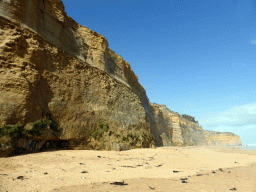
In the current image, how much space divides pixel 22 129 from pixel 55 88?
3119mm

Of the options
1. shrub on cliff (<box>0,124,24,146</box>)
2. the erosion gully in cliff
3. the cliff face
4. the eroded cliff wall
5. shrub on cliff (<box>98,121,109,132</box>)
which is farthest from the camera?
the cliff face

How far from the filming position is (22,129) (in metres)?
6.42

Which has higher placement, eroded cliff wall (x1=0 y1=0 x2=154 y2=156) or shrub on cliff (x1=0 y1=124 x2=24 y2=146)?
eroded cliff wall (x1=0 y1=0 x2=154 y2=156)

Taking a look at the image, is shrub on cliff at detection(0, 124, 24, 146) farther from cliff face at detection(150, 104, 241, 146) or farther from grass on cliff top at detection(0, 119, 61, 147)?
cliff face at detection(150, 104, 241, 146)

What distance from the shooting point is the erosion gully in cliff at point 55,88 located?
22.0 feet

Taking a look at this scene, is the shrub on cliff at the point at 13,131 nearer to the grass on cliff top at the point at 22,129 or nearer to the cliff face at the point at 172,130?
the grass on cliff top at the point at 22,129

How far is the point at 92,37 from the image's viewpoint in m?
14.5

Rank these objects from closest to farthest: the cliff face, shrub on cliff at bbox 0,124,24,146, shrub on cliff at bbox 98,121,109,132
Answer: shrub on cliff at bbox 0,124,24,146
shrub on cliff at bbox 98,121,109,132
the cliff face

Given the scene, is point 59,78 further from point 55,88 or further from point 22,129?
point 22,129

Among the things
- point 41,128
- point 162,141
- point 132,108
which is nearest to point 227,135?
point 162,141

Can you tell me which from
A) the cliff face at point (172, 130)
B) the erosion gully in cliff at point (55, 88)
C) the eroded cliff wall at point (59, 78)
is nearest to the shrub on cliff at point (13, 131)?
the erosion gully in cliff at point (55, 88)

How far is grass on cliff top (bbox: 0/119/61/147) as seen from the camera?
588 cm

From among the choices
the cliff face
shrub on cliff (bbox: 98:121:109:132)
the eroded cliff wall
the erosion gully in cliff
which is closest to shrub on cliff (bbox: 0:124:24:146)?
the erosion gully in cliff

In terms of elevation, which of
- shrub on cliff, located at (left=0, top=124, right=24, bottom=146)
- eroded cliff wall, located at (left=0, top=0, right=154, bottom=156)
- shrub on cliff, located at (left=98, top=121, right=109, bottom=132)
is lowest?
shrub on cliff, located at (left=0, top=124, right=24, bottom=146)
